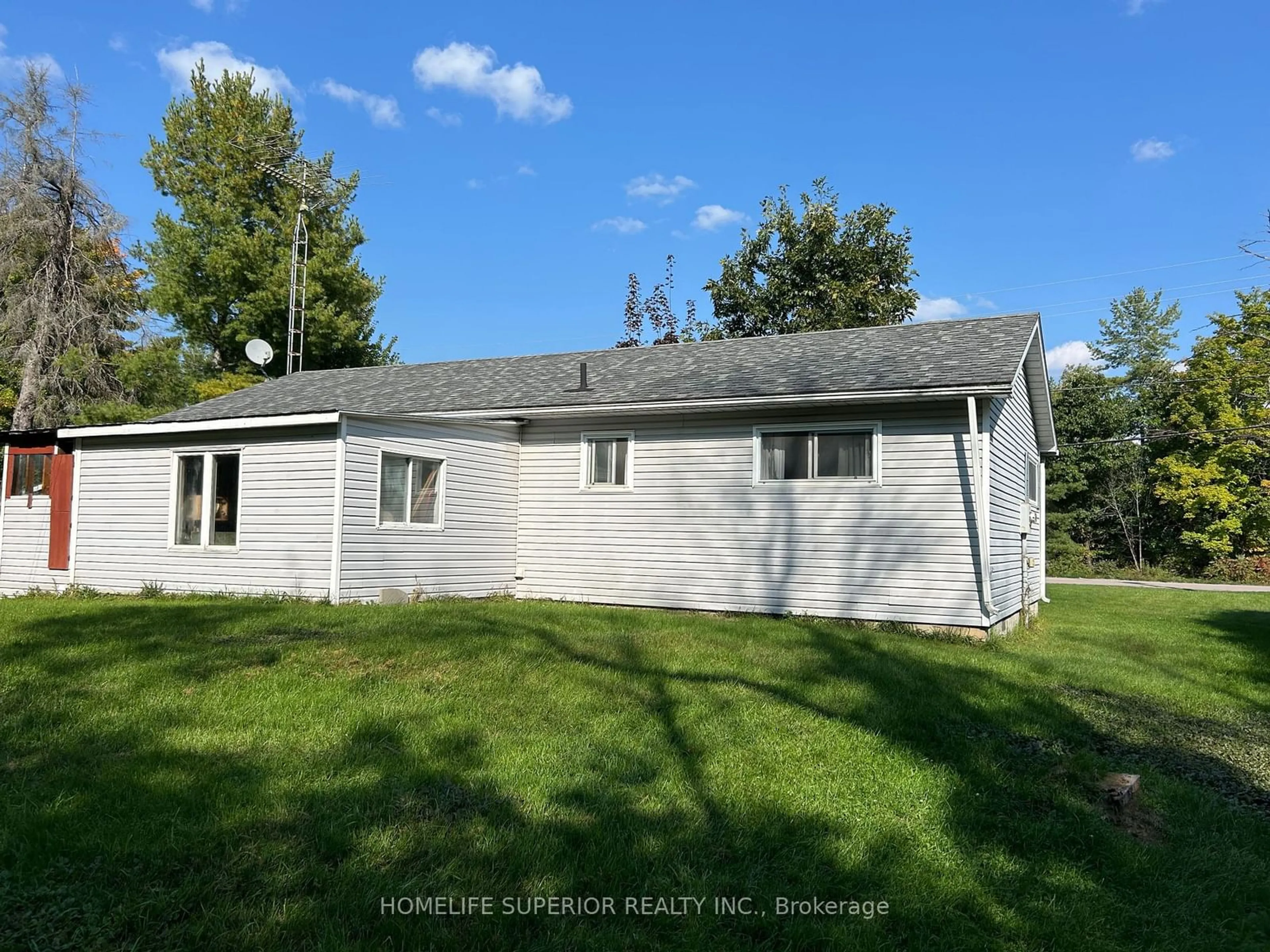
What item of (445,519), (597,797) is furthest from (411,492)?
(597,797)

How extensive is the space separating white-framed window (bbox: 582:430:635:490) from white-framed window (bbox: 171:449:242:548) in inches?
189

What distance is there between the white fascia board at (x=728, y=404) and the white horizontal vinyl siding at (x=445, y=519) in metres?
0.39

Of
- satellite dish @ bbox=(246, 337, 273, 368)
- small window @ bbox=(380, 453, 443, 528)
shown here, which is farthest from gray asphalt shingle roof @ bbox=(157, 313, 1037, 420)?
satellite dish @ bbox=(246, 337, 273, 368)

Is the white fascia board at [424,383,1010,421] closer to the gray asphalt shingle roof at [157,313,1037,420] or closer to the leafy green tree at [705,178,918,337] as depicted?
the gray asphalt shingle roof at [157,313,1037,420]

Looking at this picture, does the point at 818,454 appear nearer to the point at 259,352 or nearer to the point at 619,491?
the point at 619,491

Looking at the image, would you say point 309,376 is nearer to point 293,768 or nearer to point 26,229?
point 26,229

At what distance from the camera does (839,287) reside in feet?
89.9

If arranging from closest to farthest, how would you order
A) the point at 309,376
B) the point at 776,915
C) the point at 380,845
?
1. the point at 776,915
2. the point at 380,845
3. the point at 309,376

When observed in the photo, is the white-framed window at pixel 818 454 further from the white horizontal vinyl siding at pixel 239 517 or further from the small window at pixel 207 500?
the small window at pixel 207 500

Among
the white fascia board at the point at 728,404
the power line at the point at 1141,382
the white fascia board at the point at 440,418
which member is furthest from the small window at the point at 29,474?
the power line at the point at 1141,382

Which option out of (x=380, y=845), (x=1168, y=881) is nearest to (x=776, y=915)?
(x=380, y=845)

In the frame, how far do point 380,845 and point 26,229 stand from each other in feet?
82.1

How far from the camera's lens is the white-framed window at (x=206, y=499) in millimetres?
11461

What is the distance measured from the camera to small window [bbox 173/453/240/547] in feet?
37.7
